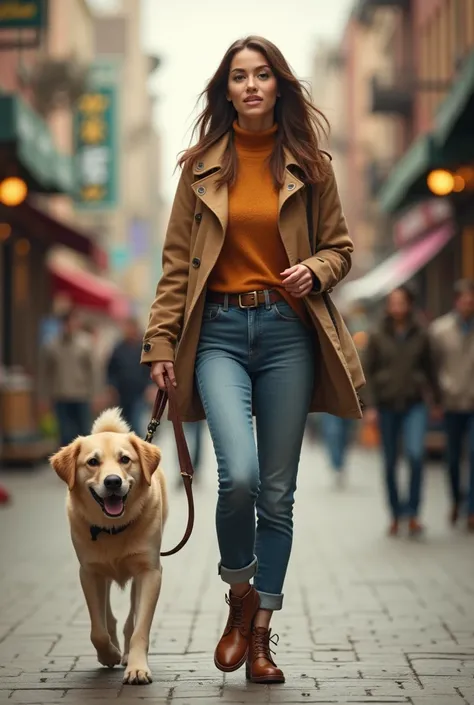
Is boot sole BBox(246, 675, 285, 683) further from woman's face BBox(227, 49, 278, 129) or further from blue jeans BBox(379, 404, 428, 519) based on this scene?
blue jeans BBox(379, 404, 428, 519)

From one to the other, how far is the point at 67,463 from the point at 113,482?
0.22 m

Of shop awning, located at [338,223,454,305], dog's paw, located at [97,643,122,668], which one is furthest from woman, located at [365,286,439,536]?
shop awning, located at [338,223,454,305]

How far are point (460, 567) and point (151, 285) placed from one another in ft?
297

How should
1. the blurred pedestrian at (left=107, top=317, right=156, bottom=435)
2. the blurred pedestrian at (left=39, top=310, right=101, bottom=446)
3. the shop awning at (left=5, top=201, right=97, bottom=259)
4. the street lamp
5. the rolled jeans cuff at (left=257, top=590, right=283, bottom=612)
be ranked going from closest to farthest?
the rolled jeans cuff at (left=257, top=590, right=283, bottom=612), the street lamp, the blurred pedestrian at (left=39, top=310, right=101, bottom=446), the blurred pedestrian at (left=107, top=317, right=156, bottom=435), the shop awning at (left=5, top=201, right=97, bottom=259)

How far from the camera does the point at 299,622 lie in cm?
701

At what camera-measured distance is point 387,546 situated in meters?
10.6

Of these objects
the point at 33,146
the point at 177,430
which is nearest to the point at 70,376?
the point at 33,146

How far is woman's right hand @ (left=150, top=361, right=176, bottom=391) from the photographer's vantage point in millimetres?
5402

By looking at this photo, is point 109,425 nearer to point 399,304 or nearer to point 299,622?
point 299,622

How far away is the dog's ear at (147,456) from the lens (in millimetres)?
5426

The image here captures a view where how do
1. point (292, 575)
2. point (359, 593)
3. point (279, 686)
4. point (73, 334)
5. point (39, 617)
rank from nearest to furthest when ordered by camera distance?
point (279, 686) → point (39, 617) → point (359, 593) → point (292, 575) → point (73, 334)

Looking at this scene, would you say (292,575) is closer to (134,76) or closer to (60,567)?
(60,567)

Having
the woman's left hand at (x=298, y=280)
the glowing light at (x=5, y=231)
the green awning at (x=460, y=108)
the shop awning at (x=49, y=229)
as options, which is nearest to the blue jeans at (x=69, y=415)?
the shop awning at (x=49, y=229)

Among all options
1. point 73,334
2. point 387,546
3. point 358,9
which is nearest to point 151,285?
point 358,9
